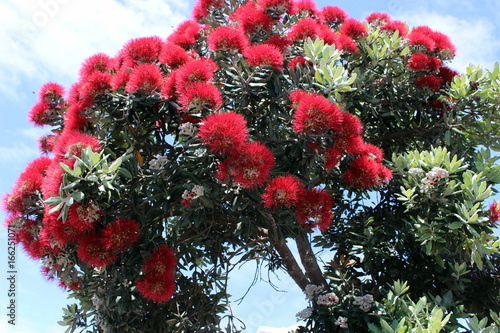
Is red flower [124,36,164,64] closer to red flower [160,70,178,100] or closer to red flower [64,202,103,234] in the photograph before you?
red flower [160,70,178,100]

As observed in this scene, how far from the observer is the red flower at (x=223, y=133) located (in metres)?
2.62

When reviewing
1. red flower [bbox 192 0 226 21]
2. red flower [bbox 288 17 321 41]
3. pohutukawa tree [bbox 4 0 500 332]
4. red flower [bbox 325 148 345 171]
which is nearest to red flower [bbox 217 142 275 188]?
pohutukawa tree [bbox 4 0 500 332]

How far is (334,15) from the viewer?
15.6 feet

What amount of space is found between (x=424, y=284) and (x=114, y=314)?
2.34m

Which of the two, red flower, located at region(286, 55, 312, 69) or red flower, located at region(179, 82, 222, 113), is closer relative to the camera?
red flower, located at region(179, 82, 222, 113)

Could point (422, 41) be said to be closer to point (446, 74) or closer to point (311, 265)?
point (446, 74)

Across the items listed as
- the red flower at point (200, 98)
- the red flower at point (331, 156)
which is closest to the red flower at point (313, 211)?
the red flower at point (331, 156)

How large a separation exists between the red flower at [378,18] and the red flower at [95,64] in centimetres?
250

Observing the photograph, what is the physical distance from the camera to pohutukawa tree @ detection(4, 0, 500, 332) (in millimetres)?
2873

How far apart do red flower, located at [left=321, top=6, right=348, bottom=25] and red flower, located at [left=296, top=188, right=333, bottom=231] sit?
2.45m

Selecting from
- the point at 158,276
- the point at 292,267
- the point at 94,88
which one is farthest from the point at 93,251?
the point at 292,267

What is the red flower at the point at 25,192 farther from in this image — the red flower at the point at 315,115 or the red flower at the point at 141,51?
the red flower at the point at 315,115

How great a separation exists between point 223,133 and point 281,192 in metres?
0.46

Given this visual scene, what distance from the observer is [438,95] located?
4309 mm
